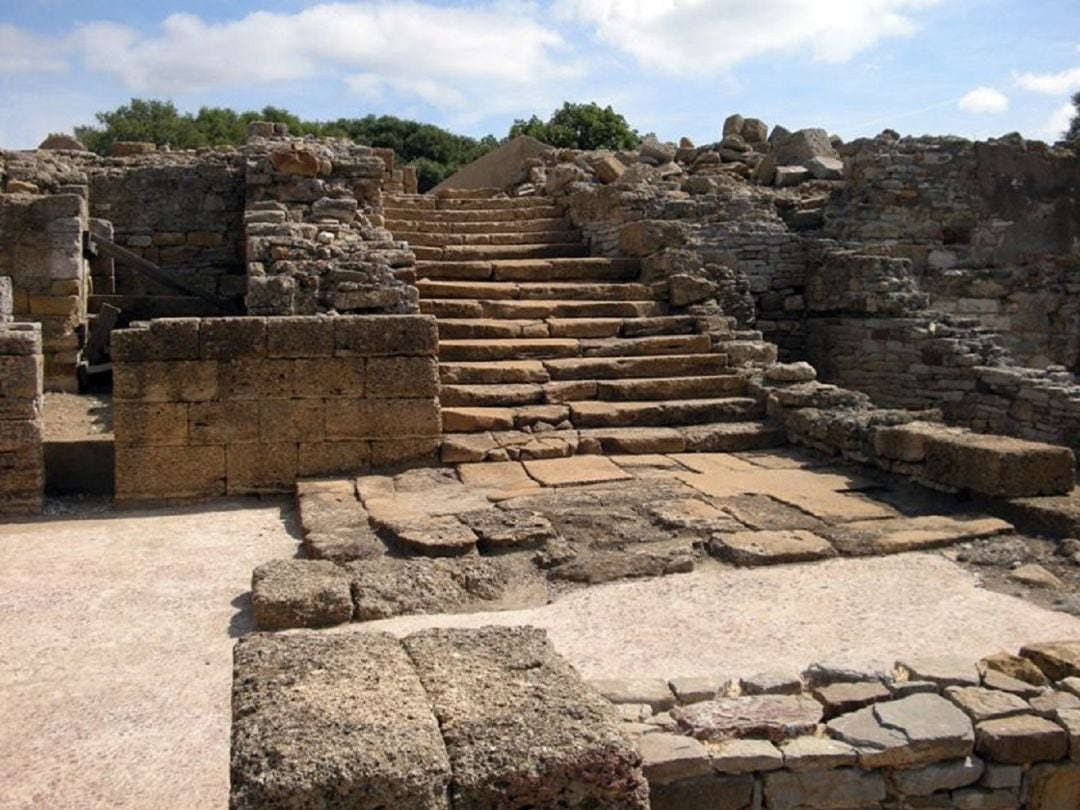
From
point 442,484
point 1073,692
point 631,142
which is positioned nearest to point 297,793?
point 1073,692

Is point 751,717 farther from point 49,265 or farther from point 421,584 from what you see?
point 49,265

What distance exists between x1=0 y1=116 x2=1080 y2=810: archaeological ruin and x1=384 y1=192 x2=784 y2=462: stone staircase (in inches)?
1.5

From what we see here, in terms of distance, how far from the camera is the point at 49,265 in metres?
9.88

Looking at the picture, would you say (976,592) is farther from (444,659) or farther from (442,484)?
(442,484)

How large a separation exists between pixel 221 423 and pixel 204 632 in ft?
9.01

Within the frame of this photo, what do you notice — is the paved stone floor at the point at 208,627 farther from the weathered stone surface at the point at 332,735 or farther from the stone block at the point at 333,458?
the stone block at the point at 333,458

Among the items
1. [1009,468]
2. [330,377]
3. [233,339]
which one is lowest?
[1009,468]

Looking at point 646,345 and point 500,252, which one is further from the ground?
point 500,252

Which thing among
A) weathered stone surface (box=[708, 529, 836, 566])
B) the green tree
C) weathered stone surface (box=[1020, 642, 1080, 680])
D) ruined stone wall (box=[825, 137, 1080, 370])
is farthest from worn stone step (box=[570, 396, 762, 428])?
the green tree

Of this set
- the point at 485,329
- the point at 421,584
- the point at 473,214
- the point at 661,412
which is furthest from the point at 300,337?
the point at 473,214

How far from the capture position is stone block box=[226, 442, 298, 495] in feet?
23.6

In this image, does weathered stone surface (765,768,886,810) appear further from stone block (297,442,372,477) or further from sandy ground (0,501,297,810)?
stone block (297,442,372,477)

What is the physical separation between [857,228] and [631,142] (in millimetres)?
16986

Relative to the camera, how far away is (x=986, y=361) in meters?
11.0
